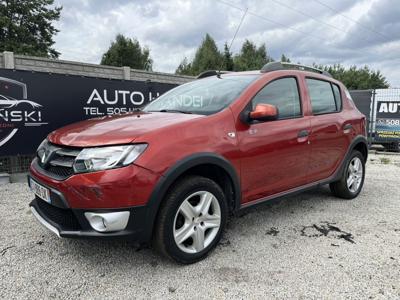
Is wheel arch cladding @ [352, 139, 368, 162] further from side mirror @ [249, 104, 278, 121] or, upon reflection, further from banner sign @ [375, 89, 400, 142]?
banner sign @ [375, 89, 400, 142]

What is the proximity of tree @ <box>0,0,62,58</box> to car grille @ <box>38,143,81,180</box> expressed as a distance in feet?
90.2

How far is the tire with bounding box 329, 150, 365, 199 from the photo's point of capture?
426 centimetres

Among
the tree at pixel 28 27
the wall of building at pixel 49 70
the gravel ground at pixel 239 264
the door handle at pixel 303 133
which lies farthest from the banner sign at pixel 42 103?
the tree at pixel 28 27

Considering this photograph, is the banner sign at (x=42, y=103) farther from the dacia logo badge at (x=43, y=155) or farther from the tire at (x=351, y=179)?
the tire at (x=351, y=179)

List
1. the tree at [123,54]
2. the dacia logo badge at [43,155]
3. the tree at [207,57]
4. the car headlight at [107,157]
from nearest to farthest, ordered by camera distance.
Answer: the car headlight at [107,157], the dacia logo badge at [43,155], the tree at [123,54], the tree at [207,57]

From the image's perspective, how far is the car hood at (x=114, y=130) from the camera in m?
2.29

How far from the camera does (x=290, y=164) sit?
10.8 feet

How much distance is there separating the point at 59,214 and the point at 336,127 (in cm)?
321

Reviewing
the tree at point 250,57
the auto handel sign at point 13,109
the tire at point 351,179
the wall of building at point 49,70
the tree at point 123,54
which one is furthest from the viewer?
the tree at point 250,57

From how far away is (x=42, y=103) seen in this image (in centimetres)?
554

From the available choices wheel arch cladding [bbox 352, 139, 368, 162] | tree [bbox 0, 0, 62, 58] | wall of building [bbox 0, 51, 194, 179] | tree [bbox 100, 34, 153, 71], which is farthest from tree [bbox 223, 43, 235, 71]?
tree [bbox 0, 0, 62, 58]

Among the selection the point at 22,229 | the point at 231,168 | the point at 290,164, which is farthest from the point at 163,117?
the point at 22,229

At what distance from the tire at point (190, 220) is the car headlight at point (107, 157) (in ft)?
1.39

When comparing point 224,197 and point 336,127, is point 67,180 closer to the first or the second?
point 224,197
